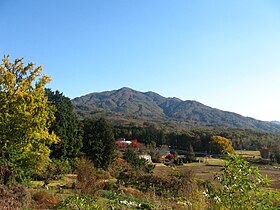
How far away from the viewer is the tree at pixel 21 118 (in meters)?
14.5

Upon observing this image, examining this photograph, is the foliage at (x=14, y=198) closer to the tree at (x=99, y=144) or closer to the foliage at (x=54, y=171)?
the foliage at (x=54, y=171)

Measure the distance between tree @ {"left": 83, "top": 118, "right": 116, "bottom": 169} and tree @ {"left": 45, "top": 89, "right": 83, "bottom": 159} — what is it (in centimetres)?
147

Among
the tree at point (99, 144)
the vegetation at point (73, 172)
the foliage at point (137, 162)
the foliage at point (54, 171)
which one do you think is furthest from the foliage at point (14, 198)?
the foliage at point (137, 162)

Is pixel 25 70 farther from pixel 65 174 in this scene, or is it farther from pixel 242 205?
pixel 242 205

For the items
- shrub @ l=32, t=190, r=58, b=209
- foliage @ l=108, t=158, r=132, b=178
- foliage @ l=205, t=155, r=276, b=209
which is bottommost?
foliage @ l=108, t=158, r=132, b=178

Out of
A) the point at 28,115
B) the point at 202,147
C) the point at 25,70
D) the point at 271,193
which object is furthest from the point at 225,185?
the point at 202,147

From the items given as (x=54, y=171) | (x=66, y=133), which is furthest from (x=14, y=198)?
(x=66, y=133)

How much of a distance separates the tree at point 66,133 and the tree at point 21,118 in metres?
12.2

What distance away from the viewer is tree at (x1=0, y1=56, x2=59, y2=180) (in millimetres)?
14492

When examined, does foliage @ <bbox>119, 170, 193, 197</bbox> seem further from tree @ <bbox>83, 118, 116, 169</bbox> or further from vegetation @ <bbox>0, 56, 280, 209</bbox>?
tree @ <bbox>83, 118, 116, 169</bbox>

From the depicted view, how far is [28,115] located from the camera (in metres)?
14.4

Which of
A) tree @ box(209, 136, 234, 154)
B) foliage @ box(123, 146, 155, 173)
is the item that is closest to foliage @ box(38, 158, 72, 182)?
foliage @ box(123, 146, 155, 173)

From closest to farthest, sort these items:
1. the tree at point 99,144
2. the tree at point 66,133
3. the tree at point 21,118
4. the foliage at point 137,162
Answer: the tree at point 21,118 < the tree at point 66,133 < the tree at point 99,144 < the foliage at point 137,162

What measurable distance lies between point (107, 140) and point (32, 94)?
63.6 feet
